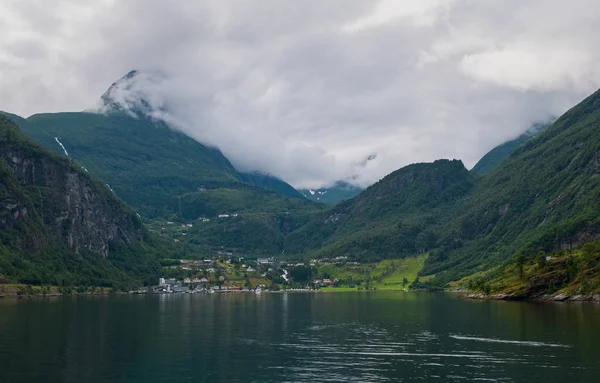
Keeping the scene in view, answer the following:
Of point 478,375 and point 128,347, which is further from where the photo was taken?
point 128,347

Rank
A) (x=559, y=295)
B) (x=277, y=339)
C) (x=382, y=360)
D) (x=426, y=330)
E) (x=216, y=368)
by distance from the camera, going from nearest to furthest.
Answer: (x=216, y=368) → (x=382, y=360) → (x=277, y=339) → (x=426, y=330) → (x=559, y=295)

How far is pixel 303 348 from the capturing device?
97938 mm

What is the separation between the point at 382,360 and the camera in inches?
3374

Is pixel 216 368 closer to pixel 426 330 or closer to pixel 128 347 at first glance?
pixel 128 347

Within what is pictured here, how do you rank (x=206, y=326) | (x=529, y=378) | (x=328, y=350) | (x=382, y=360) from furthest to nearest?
(x=206, y=326) < (x=328, y=350) < (x=382, y=360) < (x=529, y=378)

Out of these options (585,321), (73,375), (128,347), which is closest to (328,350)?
(128,347)

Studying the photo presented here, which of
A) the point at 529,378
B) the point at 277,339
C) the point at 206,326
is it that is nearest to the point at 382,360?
the point at 529,378

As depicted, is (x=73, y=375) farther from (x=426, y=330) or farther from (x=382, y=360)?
(x=426, y=330)

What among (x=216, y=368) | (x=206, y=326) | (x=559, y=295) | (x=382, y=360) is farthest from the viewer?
(x=559, y=295)

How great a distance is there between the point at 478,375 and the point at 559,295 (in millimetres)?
130840

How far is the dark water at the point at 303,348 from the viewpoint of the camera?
7494 centimetres

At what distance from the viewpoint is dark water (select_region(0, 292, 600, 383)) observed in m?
74.9

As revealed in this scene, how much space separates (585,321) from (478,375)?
59853 millimetres

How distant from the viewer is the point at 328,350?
9575 cm
